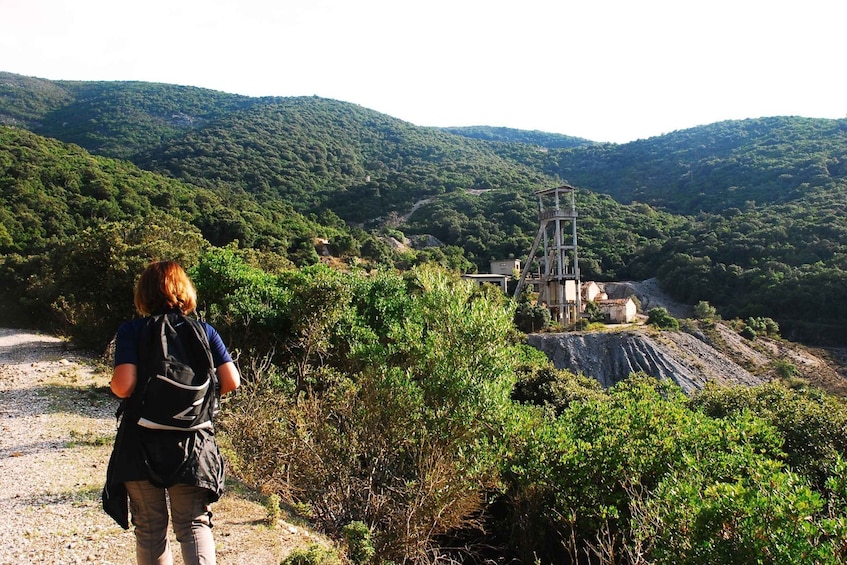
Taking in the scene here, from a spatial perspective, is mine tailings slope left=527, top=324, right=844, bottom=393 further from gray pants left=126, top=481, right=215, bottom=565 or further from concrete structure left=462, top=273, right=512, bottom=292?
gray pants left=126, top=481, right=215, bottom=565

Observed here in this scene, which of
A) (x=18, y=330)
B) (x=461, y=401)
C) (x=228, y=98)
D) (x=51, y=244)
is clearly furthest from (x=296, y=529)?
(x=228, y=98)

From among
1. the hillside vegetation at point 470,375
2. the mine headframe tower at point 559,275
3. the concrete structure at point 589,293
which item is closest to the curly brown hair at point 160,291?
the hillside vegetation at point 470,375

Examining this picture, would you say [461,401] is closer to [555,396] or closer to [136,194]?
[555,396]

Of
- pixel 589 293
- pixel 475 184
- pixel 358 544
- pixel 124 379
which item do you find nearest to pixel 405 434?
pixel 358 544

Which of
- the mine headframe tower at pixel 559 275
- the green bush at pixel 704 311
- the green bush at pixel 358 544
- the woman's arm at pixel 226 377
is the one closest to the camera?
the woman's arm at pixel 226 377

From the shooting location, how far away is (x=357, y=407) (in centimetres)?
781

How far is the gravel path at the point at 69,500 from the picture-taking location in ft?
16.0

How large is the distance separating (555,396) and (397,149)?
309ft

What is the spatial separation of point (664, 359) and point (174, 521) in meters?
26.5

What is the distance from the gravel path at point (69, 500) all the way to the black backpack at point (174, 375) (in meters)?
2.75

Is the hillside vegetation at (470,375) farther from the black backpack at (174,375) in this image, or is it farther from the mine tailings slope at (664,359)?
the black backpack at (174,375)

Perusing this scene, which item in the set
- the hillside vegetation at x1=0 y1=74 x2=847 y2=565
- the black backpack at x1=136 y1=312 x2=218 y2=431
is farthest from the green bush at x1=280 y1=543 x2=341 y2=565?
A: the black backpack at x1=136 y1=312 x2=218 y2=431

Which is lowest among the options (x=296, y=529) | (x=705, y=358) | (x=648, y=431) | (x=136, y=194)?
(x=705, y=358)

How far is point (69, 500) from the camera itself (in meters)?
5.97
